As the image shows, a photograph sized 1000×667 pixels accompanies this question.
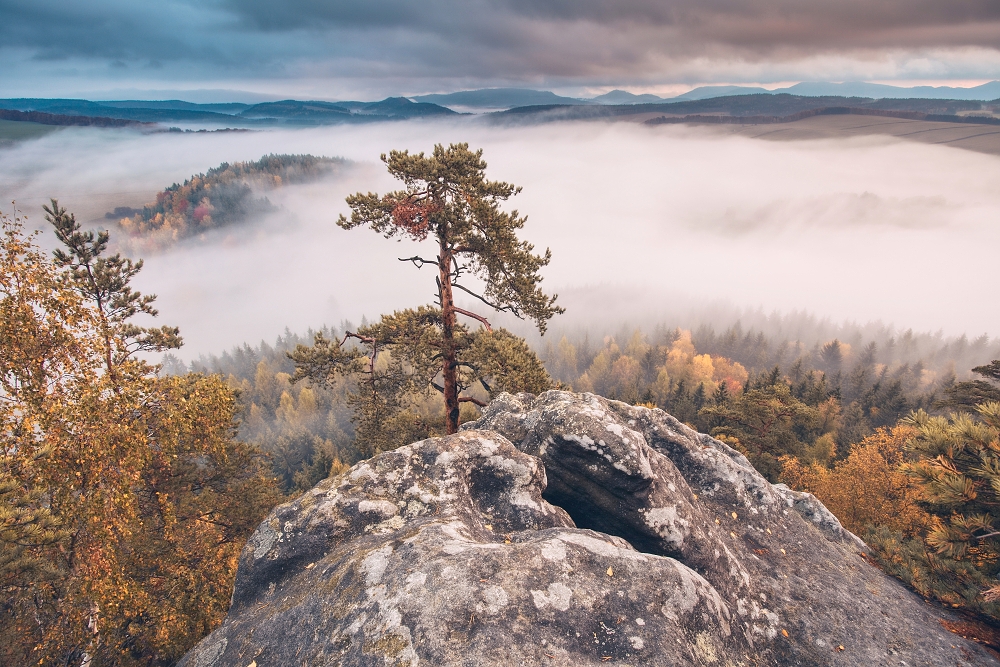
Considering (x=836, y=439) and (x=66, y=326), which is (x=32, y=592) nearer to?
(x=66, y=326)

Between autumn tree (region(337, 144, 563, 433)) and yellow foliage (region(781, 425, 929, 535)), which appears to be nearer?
autumn tree (region(337, 144, 563, 433))

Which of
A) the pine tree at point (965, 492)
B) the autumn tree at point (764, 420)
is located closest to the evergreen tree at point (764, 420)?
the autumn tree at point (764, 420)

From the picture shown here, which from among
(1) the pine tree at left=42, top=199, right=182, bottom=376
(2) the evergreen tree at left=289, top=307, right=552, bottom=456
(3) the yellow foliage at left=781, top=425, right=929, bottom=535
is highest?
(1) the pine tree at left=42, top=199, right=182, bottom=376

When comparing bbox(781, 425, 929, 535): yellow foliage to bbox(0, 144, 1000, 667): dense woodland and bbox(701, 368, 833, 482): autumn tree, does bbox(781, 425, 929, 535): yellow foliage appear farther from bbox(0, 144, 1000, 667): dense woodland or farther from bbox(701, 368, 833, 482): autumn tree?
bbox(701, 368, 833, 482): autumn tree

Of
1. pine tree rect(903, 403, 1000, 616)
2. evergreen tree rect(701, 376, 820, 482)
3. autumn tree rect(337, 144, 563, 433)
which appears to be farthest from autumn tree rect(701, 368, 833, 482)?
pine tree rect(903, 403, 1000, 616)

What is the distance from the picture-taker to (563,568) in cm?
870

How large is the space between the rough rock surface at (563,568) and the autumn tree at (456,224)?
5978 millimetres

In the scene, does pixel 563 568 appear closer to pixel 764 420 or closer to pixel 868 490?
pixel 764 420

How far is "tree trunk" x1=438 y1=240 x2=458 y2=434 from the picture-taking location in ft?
63.1

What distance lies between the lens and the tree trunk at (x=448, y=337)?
19.2 meters

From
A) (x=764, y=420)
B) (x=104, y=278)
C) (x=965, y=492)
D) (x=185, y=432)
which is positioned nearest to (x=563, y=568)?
(x=965, y=492)

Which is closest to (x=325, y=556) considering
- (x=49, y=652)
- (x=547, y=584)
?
(x=547, y=584)

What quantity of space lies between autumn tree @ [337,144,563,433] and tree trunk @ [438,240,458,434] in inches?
1.8

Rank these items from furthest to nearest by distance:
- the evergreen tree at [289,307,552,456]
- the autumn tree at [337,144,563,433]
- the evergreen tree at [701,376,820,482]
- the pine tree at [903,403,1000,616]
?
1. the evergreen tree at [701,376,820,482]
2. the evergreen tree at [289,307,552,456]
3. the autumn tree at [337,144,563,433]
4. the pine tree at [903,403,1000,616]
